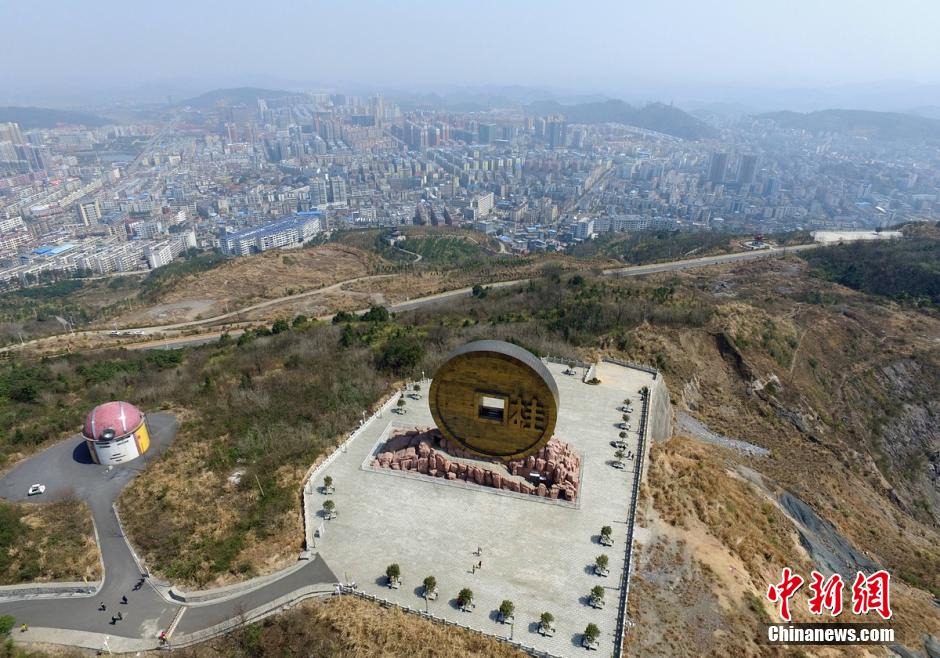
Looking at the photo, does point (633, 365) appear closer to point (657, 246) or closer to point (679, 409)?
point (679, 409)

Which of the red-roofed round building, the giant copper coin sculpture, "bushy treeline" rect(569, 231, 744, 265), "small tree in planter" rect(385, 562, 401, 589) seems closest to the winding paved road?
"bushy treeline" rect(569, 231, 744, 265)

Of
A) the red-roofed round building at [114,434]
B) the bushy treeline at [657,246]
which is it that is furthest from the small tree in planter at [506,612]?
the bushy treeline at [657,246]

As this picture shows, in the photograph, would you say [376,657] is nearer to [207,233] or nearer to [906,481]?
[906,481]

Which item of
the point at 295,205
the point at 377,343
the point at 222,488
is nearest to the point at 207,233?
the point at 295,205

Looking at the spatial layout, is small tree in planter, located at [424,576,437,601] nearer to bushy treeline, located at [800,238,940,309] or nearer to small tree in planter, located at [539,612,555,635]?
small tree in planter, located at [539,612,555,635]

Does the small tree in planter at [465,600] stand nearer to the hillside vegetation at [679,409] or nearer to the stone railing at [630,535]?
the stone railing at [630,535]

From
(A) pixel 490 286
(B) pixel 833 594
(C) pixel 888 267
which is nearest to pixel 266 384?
(B) pixel 833 594
